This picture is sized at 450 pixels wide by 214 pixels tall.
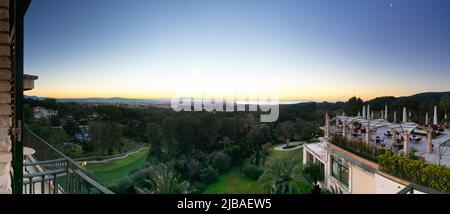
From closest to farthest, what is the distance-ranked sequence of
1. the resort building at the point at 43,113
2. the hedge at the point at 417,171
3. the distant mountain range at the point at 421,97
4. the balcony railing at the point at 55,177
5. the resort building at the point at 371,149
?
the balcony railing at the point at 55,177 → the hedge at the point at 417,171 → the distant mountain range at the point at 421,97 → the resort building at the point at 371,149 → the resort building at the point at 43,113

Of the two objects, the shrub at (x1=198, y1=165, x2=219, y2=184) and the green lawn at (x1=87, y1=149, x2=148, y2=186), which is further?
the green lawn at (x1=87, y1=149, x2=148, y2=186)

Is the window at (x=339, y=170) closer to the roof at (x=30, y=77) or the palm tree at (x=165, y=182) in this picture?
the palm tree at (x=165, y=182)

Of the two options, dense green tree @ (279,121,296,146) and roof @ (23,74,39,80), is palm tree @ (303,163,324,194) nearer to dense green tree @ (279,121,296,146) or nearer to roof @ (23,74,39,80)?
dense green tree @ (279,121,296,146)

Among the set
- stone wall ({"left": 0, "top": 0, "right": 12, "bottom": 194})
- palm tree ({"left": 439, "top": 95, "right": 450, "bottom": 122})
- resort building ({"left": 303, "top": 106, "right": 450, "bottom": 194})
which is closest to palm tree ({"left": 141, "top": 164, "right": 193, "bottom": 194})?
resort building ({"left": 303, "top": 106, "right": 450, "bottom": 194})

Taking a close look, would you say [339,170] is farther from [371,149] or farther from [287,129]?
[287,129]

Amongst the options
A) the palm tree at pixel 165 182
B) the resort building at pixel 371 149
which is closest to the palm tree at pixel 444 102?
the resort building at pixel 371 149

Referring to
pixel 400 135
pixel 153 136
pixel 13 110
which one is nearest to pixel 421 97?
pixel 400 135
